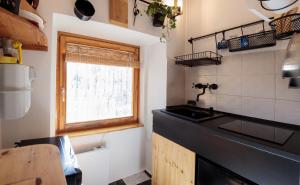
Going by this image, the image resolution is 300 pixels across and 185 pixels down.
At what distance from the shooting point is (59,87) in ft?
5.20

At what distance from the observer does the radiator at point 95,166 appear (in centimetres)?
152

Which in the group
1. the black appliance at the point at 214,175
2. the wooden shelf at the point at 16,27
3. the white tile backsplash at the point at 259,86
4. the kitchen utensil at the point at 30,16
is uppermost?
the kitchen utensil at the point at 30,16

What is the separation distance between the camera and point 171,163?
1334mm

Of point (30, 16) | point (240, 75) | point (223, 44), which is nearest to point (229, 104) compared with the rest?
point (240, 75)

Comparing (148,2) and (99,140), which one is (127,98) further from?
(148,2)

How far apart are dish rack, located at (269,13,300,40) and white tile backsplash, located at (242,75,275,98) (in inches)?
12.8

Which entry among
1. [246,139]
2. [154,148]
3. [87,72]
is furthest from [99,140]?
[246,139]

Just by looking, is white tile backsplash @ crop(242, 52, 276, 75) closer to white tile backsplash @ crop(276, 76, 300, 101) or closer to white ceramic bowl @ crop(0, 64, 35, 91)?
white tile backsplash @ crop(276, 76, 300, 101)

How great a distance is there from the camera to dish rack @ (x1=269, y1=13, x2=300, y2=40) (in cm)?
94

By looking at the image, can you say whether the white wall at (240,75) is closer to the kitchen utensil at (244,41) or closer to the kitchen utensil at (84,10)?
the kitchen utensil at (244,41)

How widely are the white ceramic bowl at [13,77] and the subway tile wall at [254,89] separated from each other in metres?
1.51

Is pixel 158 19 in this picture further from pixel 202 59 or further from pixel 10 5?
pixel 10 5

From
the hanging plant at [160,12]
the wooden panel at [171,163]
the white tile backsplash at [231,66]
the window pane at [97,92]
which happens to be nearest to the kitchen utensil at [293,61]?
the white tile backsplash at [231,66]

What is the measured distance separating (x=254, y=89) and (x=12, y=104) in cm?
155
